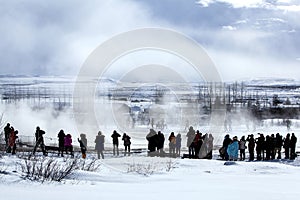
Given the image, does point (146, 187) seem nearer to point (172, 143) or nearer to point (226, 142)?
point (226, 142)

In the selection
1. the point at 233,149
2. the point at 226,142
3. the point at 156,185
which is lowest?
the point at 156,185

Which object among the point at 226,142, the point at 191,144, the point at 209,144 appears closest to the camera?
the point at 226,142

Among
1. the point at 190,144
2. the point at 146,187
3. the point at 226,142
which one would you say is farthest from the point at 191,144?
the point at 146,187

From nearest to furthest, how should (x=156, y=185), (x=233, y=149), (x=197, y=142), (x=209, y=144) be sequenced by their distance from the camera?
(x=156, y=185) < (x=233, y=149) < (x=197, y=142) < (x=209, y=144)

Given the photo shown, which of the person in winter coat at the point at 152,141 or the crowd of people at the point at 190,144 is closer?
the crowd of people at the point at 190,144

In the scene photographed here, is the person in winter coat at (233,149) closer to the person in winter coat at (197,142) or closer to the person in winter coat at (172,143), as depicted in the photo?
the person in winter coat at (197,142)

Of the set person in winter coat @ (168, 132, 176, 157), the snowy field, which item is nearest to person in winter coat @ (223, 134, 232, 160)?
person in winter coat @ (168, 132, 176, 157)

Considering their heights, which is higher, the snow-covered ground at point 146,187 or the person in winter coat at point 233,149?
the person in winter coat at point 233,149

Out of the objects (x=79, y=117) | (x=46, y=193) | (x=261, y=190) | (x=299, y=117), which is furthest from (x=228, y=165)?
(x=299, y=117)

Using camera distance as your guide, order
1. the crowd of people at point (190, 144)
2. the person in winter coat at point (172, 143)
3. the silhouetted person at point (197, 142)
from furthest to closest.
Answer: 1. the person in winter coat at point (172, 143)
2. the silhouetted person at point (197, 142)
3. the crowd of people at point (190, 144)

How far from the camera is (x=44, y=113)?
59438 millimetres

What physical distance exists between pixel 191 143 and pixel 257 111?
2434 inches

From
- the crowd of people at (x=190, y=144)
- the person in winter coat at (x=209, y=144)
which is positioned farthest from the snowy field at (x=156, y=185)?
the person in winter coat at (x=209, y=144)

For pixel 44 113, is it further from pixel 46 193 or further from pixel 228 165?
pixel 46 193
